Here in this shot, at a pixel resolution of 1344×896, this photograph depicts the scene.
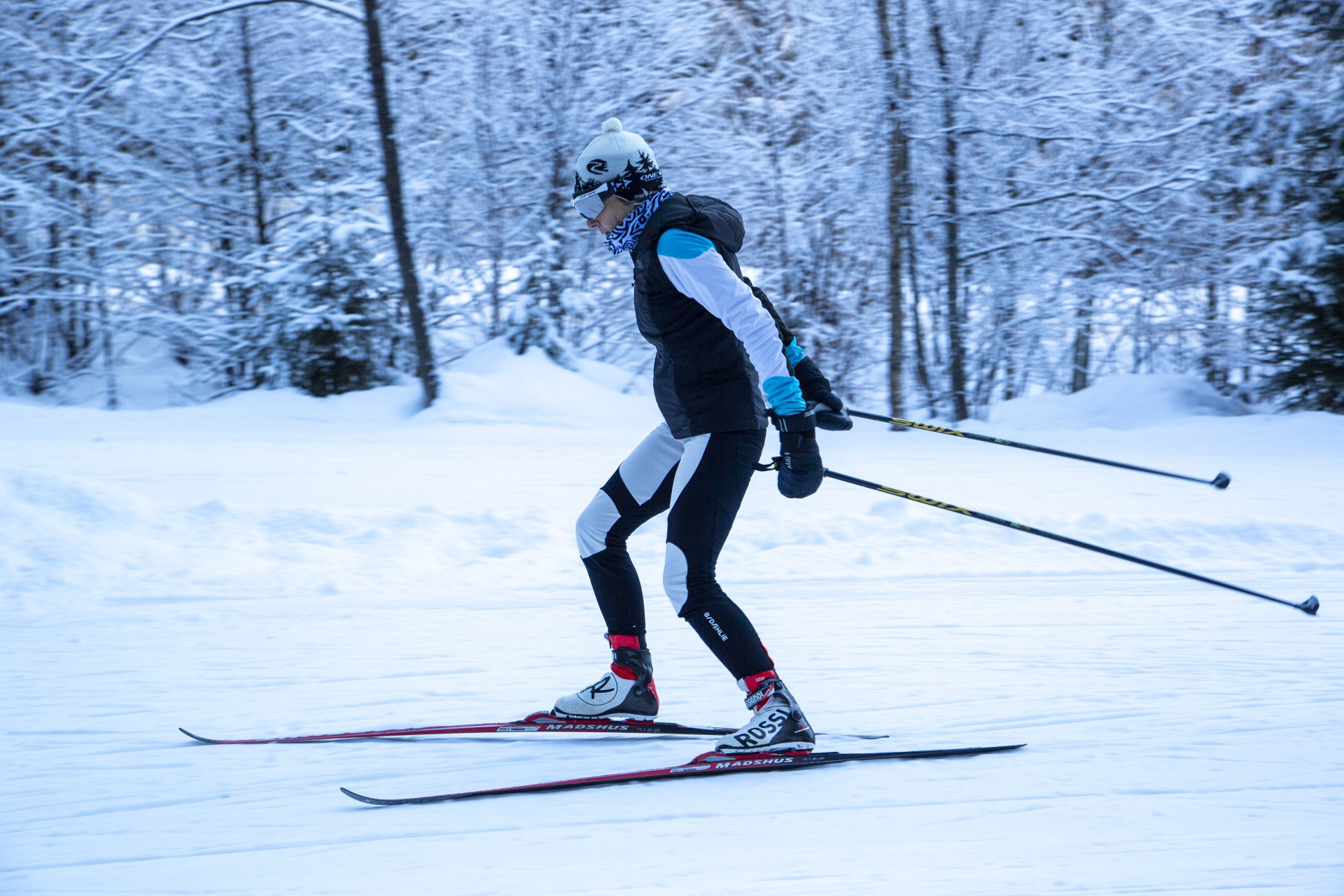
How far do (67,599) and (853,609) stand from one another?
3.26m

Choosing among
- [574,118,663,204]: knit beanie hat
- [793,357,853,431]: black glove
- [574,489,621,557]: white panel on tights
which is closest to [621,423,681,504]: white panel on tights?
[574,489,621,557]: white panel on tights

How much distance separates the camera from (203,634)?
13.5ft

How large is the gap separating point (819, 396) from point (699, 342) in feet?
1.14

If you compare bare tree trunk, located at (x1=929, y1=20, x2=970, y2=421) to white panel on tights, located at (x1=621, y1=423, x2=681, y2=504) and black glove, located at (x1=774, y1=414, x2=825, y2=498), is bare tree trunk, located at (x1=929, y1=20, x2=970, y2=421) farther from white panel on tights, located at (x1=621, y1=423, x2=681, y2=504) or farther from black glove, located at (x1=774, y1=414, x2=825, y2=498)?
black glove, located at (x1=774, y1=414, x2=825, y2=498)

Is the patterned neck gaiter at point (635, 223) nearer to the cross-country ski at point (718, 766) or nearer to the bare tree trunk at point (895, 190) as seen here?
the cross-country ski at point (718, 766)

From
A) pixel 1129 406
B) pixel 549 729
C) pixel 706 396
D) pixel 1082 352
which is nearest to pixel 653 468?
pixel 706 396

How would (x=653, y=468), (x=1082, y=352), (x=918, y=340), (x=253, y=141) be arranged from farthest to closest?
(x=1082, y=352)
(x=918, y=340)
(x=253, y=141)
(x=653, y=468)

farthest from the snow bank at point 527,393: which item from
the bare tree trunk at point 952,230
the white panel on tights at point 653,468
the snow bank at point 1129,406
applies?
the white panel on tights at point 653,468

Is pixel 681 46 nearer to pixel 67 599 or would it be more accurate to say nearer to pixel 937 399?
pixel 937 399

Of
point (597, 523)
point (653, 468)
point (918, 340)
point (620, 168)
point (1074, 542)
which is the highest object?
point (620, 168)

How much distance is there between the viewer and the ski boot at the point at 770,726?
→ 283cm

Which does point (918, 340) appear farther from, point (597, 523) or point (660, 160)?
point (597, 523)

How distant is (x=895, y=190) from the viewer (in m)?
9.99

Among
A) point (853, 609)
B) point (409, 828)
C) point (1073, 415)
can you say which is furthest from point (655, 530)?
point (1073, 415)
